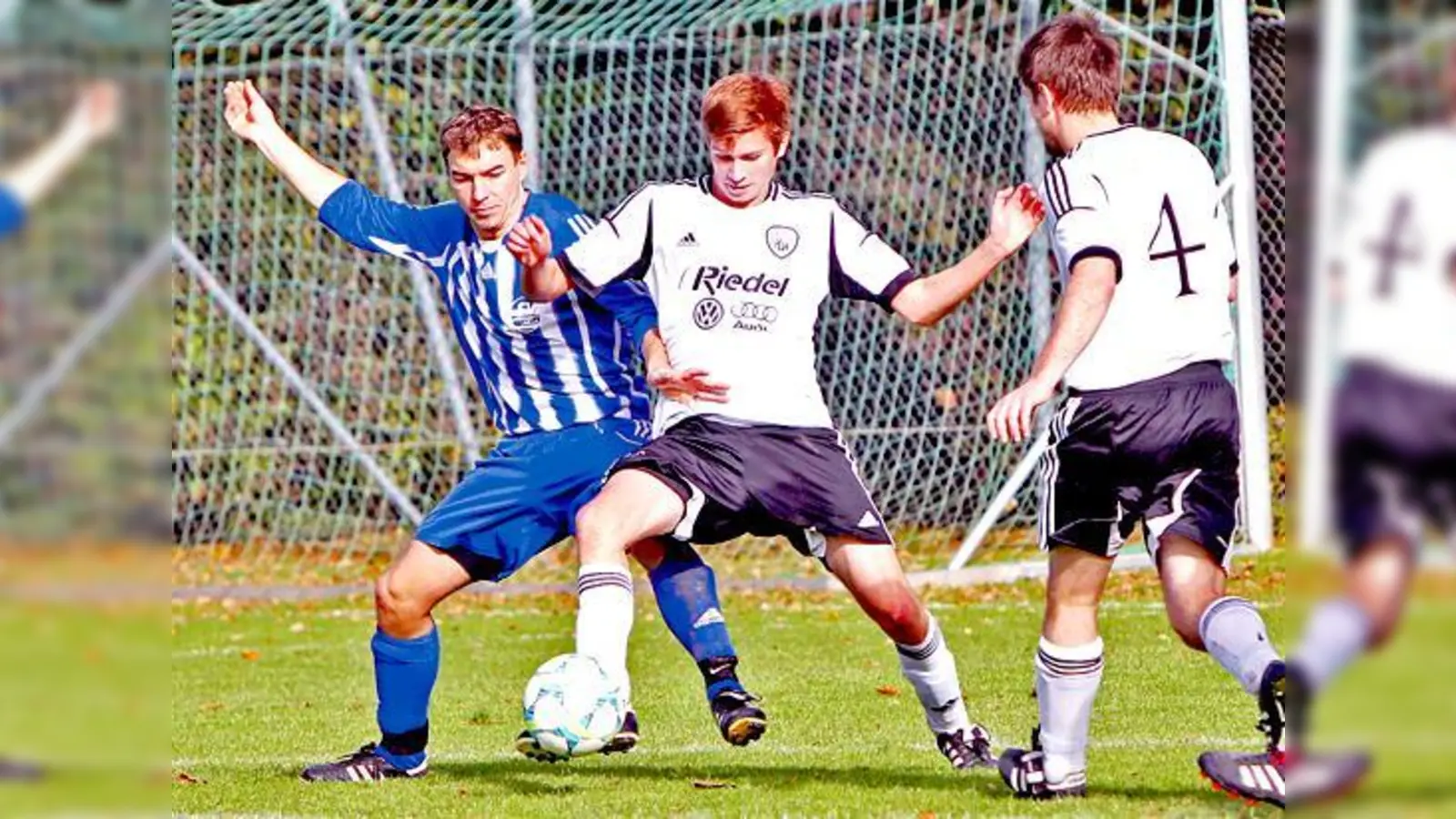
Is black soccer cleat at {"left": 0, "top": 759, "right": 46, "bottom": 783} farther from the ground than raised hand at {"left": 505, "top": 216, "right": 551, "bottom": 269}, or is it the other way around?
raised hand at {"left": 505, "top": 216, "right": 551, "bottom": 269}

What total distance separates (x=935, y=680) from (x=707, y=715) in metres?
2.12

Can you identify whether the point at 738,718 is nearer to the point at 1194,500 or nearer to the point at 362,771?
the point at 362,771

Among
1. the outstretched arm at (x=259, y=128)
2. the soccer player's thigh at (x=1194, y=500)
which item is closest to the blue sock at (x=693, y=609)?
the soccer player's thigh at (x=1194, y=500)

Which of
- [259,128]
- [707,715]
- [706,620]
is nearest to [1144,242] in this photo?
[706,620]

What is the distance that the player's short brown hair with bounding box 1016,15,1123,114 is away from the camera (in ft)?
17.5

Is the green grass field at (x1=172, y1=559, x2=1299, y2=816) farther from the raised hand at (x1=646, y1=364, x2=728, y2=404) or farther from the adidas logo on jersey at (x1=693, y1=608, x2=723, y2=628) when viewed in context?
the raised hand at (x1=646, y1=364, x2=728, y2=404)

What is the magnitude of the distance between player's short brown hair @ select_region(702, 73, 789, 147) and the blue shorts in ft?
3.58

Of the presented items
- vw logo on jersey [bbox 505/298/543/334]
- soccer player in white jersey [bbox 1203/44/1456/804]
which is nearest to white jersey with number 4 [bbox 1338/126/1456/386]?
soccer player in white jersey [bbox 1203/44/1456/804]

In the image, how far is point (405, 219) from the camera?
262 inches

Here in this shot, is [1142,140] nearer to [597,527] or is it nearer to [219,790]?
[597,527]

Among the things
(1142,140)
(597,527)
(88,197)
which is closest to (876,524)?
(597,527)

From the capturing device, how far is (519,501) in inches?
247

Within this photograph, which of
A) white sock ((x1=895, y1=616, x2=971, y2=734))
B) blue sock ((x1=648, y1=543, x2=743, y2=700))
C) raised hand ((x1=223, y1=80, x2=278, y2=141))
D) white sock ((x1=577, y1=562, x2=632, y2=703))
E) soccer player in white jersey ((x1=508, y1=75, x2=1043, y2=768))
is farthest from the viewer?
raised hand ((x1=223, y1=80, x2=278, y2=141))

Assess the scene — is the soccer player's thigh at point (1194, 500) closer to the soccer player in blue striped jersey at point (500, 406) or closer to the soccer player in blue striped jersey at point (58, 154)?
the soccer player in blue striped jersey at point (500, 406)
